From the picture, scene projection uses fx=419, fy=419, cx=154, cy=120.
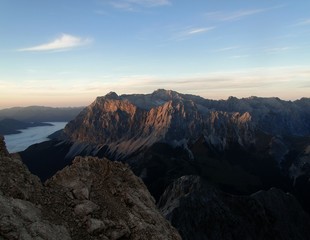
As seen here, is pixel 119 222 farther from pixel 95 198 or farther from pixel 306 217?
pixel 306 217

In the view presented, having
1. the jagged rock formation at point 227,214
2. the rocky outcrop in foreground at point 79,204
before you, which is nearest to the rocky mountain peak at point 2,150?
the rocky outcrop in foreground at point 79,204

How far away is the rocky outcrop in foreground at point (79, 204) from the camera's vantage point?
1036 inches

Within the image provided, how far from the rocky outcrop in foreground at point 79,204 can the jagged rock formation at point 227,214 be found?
68444mm

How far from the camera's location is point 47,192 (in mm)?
30297

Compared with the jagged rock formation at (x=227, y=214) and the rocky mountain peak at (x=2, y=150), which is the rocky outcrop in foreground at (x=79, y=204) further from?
the jagged rock formation at (x=227, y=214)

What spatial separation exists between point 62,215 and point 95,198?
412 cm

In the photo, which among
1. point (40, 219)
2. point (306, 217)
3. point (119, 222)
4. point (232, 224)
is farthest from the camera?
point (306, 217)

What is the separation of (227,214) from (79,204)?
3679 inches

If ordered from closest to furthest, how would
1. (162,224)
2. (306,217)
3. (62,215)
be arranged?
1. (62,215)
2. (162,224)
3. (306,217)

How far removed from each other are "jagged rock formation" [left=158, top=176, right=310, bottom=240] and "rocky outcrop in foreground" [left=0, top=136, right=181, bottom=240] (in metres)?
68.4

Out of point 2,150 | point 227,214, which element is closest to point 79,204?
point 2,150

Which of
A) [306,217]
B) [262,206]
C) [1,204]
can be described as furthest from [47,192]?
[306,217]

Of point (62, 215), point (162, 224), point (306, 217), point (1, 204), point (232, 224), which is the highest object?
point (1, 204)

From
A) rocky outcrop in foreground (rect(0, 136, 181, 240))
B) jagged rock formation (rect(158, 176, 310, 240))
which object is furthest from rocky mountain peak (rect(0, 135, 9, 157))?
jagged rock formation (rect(158, 176, 310, 240))
